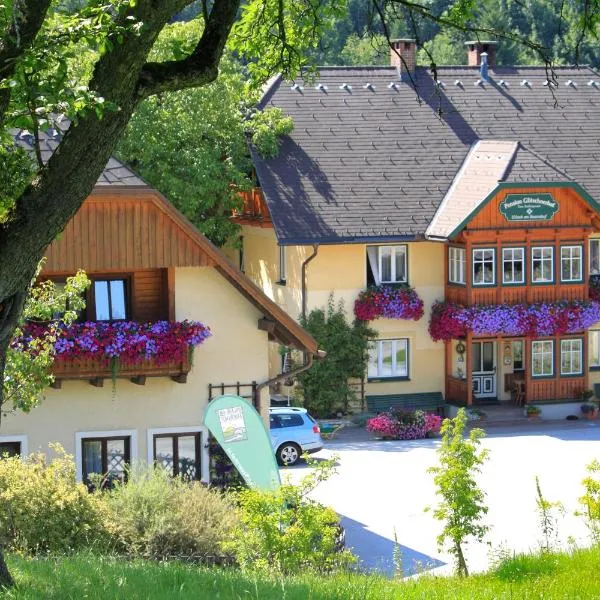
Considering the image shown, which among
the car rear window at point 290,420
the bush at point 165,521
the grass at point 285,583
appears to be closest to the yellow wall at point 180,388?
the bush at point 165,521

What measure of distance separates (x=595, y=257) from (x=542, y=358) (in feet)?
12.6

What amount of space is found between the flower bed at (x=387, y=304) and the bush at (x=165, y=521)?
21495 mm

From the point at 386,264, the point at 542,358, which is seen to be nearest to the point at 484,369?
the point at 542,358

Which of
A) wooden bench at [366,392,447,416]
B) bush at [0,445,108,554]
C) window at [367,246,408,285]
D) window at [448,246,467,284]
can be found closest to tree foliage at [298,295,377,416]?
wooden bench at [366,392,447,416]

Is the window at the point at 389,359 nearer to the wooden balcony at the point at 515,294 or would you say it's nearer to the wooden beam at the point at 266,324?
the wooden balcony at the point at 515,294

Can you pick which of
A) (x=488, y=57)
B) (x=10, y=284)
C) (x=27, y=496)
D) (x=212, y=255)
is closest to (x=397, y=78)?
(x=488, y=57)

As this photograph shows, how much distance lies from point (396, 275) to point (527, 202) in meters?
4.38

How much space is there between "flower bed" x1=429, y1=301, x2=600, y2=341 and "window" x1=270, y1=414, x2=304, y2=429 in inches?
306

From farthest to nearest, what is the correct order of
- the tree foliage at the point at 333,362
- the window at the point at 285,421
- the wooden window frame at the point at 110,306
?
the tree foliage at the point at 333,362, the window at the point at 285,421, the wooden window frame at the point at 110,306

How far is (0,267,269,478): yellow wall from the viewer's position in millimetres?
24328

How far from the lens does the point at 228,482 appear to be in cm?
2506

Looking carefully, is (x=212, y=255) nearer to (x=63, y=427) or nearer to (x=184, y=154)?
(x=63, y=427)

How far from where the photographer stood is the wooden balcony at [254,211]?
135 feet

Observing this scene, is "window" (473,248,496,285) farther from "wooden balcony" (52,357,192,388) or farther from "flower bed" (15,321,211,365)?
"wooden balcony" (52,357,192,388)
